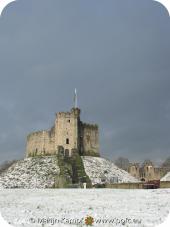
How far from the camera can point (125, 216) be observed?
11086mm

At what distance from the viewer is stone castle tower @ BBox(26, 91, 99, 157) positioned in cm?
4550

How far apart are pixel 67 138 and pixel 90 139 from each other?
391 centimetres

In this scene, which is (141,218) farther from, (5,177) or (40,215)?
(5,177)

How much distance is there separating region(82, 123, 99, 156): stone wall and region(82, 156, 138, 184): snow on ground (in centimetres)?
149

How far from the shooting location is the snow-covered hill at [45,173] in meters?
36.7

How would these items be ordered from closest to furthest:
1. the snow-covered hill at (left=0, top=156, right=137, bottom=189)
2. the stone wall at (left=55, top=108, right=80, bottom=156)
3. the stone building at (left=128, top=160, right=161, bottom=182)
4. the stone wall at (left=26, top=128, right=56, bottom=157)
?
the snow-covered hill at (left=0, top=156, right=137, bottom=189)
the stone wall at (left=55, top=108, right=80, bottom=156)
the stone wall at (left=26, top=128, right=56, bottom=157)
the stone building at (left=128, top=160, right=161, bottom=182)

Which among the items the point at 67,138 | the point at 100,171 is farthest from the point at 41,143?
the point at 100,171

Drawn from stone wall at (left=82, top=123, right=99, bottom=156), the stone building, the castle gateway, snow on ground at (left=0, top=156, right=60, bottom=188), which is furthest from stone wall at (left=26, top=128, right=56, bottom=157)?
the stone building

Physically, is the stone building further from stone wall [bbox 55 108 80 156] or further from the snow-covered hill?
stone wall [bbox 55 108 80 156]

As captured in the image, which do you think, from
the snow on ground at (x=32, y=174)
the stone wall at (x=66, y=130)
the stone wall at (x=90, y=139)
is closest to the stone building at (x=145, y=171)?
the stone wall at (x=90, y=139)

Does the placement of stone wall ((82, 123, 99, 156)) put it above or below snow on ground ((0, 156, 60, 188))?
above

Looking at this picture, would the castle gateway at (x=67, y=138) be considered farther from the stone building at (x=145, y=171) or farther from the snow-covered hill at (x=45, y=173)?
the stone building at (x=145, y=171)

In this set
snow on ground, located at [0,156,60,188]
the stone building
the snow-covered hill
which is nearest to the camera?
snow on ground, located at [0,156,60,188]

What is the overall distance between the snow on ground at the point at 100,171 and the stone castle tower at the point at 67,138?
6.40 ft
